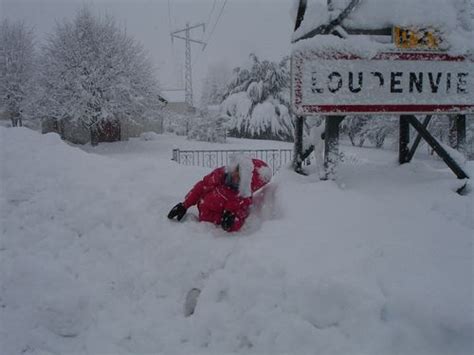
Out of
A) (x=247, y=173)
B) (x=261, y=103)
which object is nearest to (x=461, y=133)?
(x=247, y=173)

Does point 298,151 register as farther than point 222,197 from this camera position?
Yes

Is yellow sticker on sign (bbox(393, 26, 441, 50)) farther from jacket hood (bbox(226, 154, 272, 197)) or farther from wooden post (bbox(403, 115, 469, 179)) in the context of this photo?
jacket hood (bbox(226, 154, 272, 197))

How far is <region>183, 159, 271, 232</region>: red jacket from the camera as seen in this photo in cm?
415

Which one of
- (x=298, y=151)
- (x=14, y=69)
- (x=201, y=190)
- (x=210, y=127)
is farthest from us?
(x=14, y=69)

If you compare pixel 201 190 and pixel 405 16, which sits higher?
pixel 405 16

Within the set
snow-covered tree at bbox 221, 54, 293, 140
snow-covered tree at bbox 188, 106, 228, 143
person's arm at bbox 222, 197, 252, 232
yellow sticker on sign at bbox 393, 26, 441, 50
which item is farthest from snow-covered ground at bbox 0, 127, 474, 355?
snow-covered tree at bbox 221, 54, 293, 140

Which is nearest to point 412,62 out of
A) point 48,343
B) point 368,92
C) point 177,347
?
point 368,92

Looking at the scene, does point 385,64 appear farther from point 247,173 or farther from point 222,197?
point 222,197

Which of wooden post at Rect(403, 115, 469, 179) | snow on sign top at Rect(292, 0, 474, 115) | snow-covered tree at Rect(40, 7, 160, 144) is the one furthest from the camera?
snow-covered tree at Rect(40, 7, 160, 144)

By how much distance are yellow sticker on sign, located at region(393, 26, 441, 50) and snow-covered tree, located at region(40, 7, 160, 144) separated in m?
17.9

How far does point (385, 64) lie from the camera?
4.10m

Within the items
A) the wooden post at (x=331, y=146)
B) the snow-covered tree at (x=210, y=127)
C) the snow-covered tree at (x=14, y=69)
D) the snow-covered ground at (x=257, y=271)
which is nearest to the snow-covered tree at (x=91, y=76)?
the snow-covered tree at (x=210, y=127)

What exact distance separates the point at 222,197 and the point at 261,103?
23.7m

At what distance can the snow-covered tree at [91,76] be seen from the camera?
2006 centimetres
